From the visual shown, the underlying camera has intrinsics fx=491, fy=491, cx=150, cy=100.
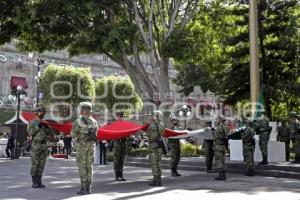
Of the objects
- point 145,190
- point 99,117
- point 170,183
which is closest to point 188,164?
point 170,183

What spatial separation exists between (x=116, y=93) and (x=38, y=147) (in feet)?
133

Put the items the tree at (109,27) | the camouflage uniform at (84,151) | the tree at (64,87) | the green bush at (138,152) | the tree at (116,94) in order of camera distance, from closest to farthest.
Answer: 1. the camouflage uniform at (84,151)
2. the tree at (109,27)
3. the green bush at (138,152)
4. the tree at (64,87)
5. the tree at (116,94)

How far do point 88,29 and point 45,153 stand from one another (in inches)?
446

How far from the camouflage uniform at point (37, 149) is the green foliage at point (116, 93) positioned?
39.8 metres

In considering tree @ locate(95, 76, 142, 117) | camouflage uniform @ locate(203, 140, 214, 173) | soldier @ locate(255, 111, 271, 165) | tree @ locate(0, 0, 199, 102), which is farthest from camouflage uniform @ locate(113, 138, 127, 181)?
tree @ locate(95, 76, 142, 117)

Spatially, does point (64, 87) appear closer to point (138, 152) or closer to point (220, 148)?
point (138, 152)

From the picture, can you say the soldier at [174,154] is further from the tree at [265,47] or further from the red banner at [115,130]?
the tree at [265,47]

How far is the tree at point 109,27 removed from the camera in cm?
2081

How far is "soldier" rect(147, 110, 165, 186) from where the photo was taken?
41.0ft

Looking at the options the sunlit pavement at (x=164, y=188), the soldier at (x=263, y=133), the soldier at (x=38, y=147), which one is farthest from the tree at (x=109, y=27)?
the soldier at (x=38, y=147)

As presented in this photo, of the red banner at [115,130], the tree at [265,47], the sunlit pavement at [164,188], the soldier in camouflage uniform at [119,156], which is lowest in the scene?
the sunlit pavement at [164,188]

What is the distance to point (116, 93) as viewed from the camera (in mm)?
52125

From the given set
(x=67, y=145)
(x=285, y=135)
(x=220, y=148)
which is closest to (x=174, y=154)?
(x=220, y=148)

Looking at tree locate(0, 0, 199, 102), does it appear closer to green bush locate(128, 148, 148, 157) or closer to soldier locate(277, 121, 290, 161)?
green bush locate(128, 148, 148, 157)
